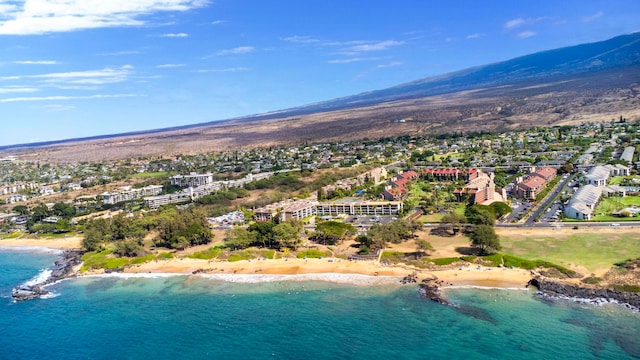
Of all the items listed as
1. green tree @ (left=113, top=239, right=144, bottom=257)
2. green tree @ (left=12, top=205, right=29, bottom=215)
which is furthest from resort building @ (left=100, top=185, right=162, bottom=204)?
green tree @ (left=113, top=239, right=144, bottom=257)

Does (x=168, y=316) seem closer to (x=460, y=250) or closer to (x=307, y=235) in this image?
(x=307, y=235)

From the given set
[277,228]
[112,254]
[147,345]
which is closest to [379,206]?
[277,228]

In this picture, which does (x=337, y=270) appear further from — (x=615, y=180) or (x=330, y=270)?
(x=615, y=180)

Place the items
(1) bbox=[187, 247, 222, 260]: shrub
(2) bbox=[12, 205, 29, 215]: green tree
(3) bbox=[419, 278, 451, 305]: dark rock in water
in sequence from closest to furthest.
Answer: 1. (3) bbox=[419, 278, 451, 305]: dark rock in water
2. (1) bbox=[187, 247, 222, 260]: shrub
3. (2) bbox=[12, 205, 29, 215]: green tree

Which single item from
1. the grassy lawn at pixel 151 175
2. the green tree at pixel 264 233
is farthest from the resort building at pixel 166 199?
the green tree at pixel 264 233

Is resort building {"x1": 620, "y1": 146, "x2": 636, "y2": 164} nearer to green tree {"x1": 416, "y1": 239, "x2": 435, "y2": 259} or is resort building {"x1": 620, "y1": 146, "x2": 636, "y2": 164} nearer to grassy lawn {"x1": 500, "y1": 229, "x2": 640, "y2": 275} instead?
grassy lawn {"x1": 500, "y1": 229, "x2": 640, "y2": 275}

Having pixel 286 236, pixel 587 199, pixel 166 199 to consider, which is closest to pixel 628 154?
pixel 587 199
